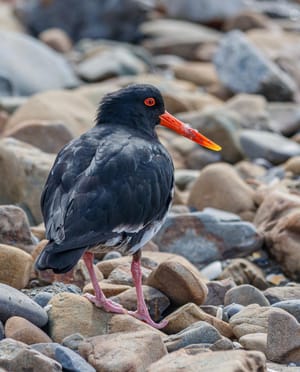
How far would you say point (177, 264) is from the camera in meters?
6.44

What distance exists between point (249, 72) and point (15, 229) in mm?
8816

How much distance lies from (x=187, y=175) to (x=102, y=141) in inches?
171

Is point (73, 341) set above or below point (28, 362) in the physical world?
below

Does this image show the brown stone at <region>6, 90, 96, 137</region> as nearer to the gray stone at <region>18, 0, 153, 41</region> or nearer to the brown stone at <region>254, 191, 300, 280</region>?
the brown stone at <region>254, 191, 300, 280</region>

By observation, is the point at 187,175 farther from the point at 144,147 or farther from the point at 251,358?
the point at 251,358

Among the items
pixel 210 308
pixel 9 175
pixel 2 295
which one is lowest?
pixel 9 175

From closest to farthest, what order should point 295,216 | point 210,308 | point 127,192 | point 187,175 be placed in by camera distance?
point 127,192 → point 210,308 → point 295,216 → point 187,175

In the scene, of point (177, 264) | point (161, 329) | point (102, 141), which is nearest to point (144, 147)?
point (102, 141)

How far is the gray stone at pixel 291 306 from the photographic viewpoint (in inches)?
250

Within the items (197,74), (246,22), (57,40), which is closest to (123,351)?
(197,74)

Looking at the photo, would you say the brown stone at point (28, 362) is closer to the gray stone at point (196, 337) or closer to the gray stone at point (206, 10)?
the gray stone at point (196, 337)

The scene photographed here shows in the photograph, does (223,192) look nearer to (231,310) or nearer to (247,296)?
(247,296)

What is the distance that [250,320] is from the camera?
617cm

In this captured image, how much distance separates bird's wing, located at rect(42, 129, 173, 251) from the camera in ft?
19.1
